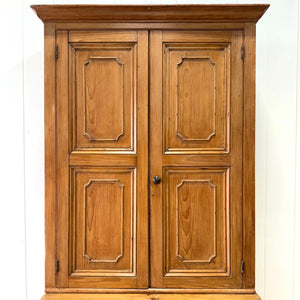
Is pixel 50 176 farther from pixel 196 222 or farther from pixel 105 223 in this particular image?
pixel 196 222

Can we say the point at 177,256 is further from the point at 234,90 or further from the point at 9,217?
the point at 9,217

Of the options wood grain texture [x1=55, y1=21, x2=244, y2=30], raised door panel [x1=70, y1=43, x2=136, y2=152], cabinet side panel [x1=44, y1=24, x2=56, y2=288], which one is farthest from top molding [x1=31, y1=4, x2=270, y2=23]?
cabinet side panel [x1=44, y1=24, x2=56, y2=288]

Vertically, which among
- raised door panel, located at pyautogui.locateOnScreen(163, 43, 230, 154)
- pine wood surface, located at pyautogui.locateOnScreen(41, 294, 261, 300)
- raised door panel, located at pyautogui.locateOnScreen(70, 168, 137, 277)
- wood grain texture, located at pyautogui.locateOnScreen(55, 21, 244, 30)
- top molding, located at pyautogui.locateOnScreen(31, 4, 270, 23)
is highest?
top molding, located at pyautogui.locateOnScreen(31, 4, 270, 23)

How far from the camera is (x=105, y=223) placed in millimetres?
1591

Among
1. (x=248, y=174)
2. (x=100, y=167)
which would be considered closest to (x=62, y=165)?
(x=100, y=167)

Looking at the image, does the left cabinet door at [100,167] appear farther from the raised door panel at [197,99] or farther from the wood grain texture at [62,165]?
the raised door panel at [197,99]

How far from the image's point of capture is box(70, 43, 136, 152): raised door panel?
159 centimetres

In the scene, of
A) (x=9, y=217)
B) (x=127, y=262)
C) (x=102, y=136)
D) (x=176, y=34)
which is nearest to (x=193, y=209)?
(x=127, y=262)

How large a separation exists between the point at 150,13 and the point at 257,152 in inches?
43.0

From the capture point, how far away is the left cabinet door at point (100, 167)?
5.20ft

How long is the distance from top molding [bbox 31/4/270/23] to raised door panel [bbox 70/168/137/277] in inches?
27.8

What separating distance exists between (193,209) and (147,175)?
0.27 metres

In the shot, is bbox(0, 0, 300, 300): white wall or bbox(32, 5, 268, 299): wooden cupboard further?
bbox(0, 0, 300, 300): white wall

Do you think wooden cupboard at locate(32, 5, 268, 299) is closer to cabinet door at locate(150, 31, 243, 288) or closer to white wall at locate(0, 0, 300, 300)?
cabinet door at locate(150, 31, 243, 288)
